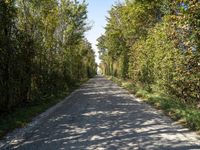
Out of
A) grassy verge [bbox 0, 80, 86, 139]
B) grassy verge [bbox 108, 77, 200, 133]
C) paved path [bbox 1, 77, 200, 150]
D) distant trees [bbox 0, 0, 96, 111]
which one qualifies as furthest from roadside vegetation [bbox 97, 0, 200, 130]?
distant trees [bbox 0, 0, 96, 111]

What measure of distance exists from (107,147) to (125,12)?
91.4 feet

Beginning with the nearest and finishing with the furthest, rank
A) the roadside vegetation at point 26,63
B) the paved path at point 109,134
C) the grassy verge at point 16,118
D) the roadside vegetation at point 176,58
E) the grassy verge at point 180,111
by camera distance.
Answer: the paved path at point 109,134 → the roadside vegetation at point 176,58 → the grassy verge at point 180,111 → the grassy verge at point 16,118 → the roadside vegetation at point 26,63

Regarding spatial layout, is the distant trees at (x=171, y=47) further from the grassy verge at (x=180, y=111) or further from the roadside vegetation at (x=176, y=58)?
the grassy verge at (x=180, y=111)

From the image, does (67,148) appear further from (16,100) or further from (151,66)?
(151,66)

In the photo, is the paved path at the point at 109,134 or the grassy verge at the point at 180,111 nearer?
the paved path at the point at 109,134

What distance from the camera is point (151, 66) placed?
2309 centimetres

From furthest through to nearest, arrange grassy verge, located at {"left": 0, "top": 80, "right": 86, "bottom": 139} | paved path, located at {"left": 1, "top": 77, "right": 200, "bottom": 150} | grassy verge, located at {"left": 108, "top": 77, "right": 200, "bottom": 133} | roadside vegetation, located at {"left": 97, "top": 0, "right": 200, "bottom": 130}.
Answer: grassy verge, located at {"left": 0, "top": 80, "right": 86, "bottom": 139}, grassy verge, located at {"left": 108, "top": 77, "right": 200, "bottom": 133}, roadside vegetation, located at {"left": 97, "top": 0, "right": 200, "bottom": 130}, paved path, located at {"left": 1, "top": 77, "right": 200, "bottom": 150}

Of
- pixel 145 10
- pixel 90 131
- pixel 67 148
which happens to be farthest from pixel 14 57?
pixel 145 10

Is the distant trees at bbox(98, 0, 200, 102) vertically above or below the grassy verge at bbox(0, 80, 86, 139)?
above

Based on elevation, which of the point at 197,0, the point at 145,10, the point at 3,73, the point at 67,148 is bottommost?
the point at 67,148

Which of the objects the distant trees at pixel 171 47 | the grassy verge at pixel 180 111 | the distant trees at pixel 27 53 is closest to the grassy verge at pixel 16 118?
the distant trees at pixel 27 53

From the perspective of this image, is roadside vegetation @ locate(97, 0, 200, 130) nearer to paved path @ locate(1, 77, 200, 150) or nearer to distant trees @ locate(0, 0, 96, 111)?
paved path @ locate(1, 77, 200, 150)

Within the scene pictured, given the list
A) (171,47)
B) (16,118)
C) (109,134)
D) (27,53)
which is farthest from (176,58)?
(27,53)

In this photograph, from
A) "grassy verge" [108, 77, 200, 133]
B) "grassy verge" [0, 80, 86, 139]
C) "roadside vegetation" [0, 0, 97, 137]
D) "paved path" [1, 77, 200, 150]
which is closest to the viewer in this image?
"paved path" [1, 77, 200, 150]
